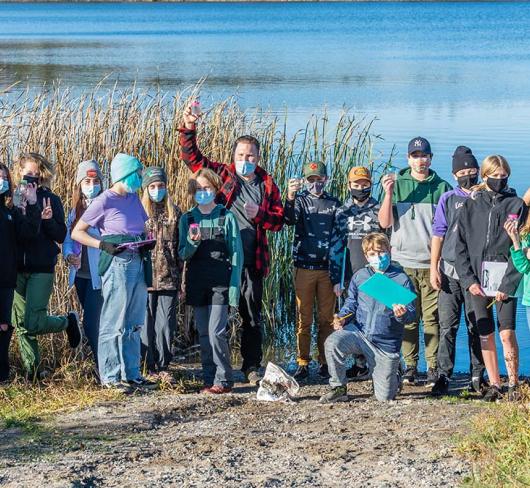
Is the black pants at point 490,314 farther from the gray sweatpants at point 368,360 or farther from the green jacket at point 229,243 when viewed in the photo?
the green jacket at point 229,243

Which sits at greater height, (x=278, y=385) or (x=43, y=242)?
(x=43, y=242)

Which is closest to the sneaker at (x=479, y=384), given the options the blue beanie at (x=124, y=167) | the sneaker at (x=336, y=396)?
the sneaker at (x=336, y=396)

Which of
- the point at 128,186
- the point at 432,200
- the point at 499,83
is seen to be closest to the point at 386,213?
the point at 432,200

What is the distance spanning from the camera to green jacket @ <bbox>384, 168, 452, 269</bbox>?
860 cm

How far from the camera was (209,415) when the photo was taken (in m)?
7.52

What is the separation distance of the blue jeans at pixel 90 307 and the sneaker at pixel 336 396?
67.6 inches

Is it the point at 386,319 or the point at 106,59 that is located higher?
the point at 106,59

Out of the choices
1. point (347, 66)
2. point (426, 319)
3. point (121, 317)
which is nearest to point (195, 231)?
point (121, 317)

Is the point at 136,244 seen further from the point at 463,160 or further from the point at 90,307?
the point at 463,160

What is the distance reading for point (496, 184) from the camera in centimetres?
788

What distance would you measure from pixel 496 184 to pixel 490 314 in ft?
3.00

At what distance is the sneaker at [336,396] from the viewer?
26.0ft

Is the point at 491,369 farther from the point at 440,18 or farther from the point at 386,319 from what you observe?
the point at 440,18

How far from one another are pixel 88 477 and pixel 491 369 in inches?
127
